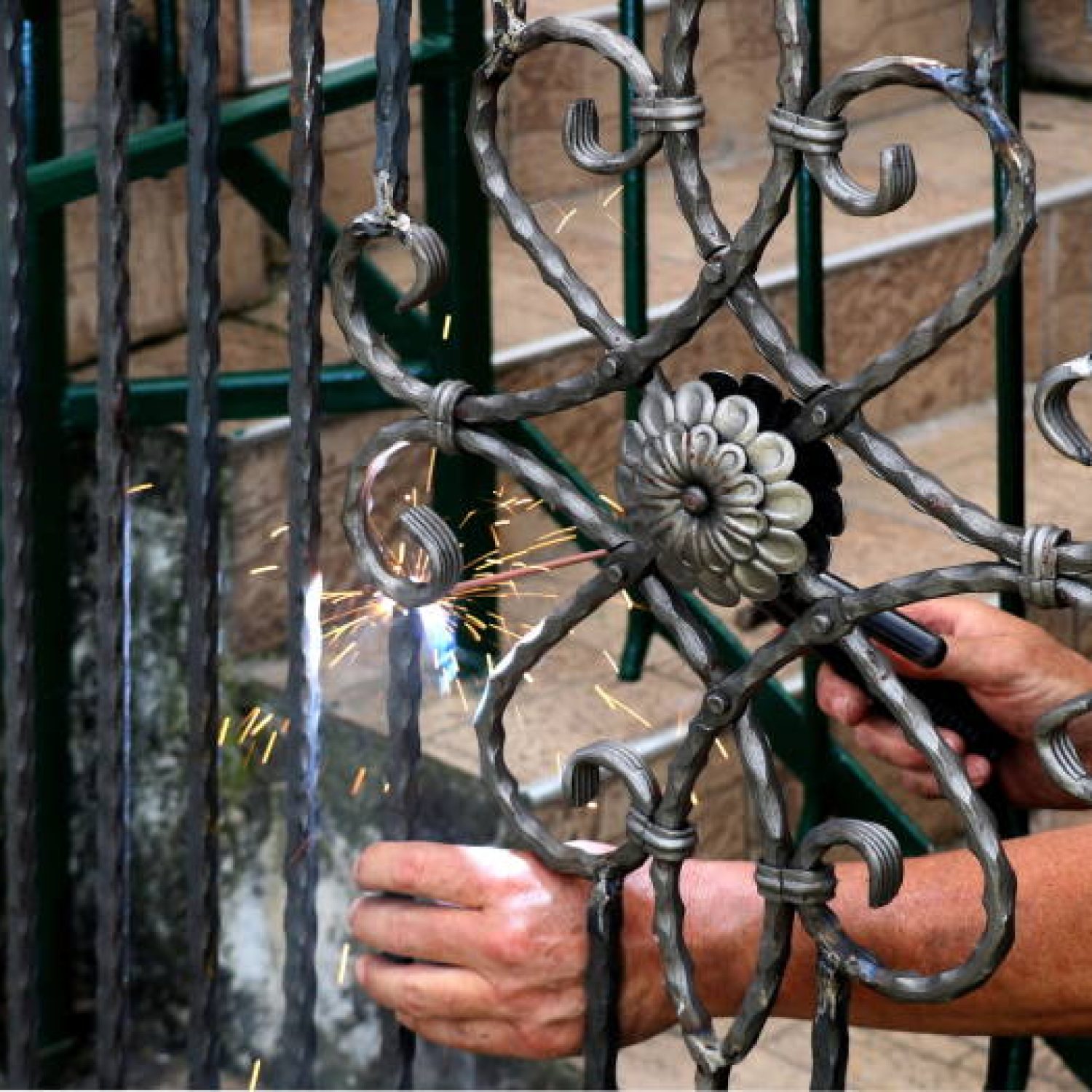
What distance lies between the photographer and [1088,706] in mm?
1168

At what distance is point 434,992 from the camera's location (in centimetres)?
159

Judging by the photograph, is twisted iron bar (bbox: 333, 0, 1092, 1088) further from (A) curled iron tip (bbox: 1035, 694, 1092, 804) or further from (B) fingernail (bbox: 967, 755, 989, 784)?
(B) fingernail (bbox: 967, 755, 989, 784)

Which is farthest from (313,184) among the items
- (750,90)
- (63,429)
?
(750,90)

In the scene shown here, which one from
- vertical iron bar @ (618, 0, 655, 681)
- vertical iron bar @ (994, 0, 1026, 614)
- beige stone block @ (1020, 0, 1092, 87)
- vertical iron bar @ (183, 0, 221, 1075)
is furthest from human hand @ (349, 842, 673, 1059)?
beige stone block @ (1020, 0, 1092, 87)

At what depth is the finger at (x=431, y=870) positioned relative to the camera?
155 cm

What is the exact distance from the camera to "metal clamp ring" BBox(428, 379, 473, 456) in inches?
55.3

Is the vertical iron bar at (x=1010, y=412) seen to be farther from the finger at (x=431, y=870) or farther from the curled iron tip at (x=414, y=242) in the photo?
the curled iron tip at (x=414, y=242)

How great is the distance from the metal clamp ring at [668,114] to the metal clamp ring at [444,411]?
0.75 ft

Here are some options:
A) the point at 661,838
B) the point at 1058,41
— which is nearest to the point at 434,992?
the point at 661,838

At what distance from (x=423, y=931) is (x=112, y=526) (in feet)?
1.13

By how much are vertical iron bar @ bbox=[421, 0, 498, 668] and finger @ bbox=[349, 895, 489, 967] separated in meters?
1.22

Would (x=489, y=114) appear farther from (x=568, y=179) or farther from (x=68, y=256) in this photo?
(x=568, y=179)

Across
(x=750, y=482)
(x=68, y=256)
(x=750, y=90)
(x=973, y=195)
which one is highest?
(x=750, y=90)

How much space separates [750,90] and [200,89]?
9.03 feet
